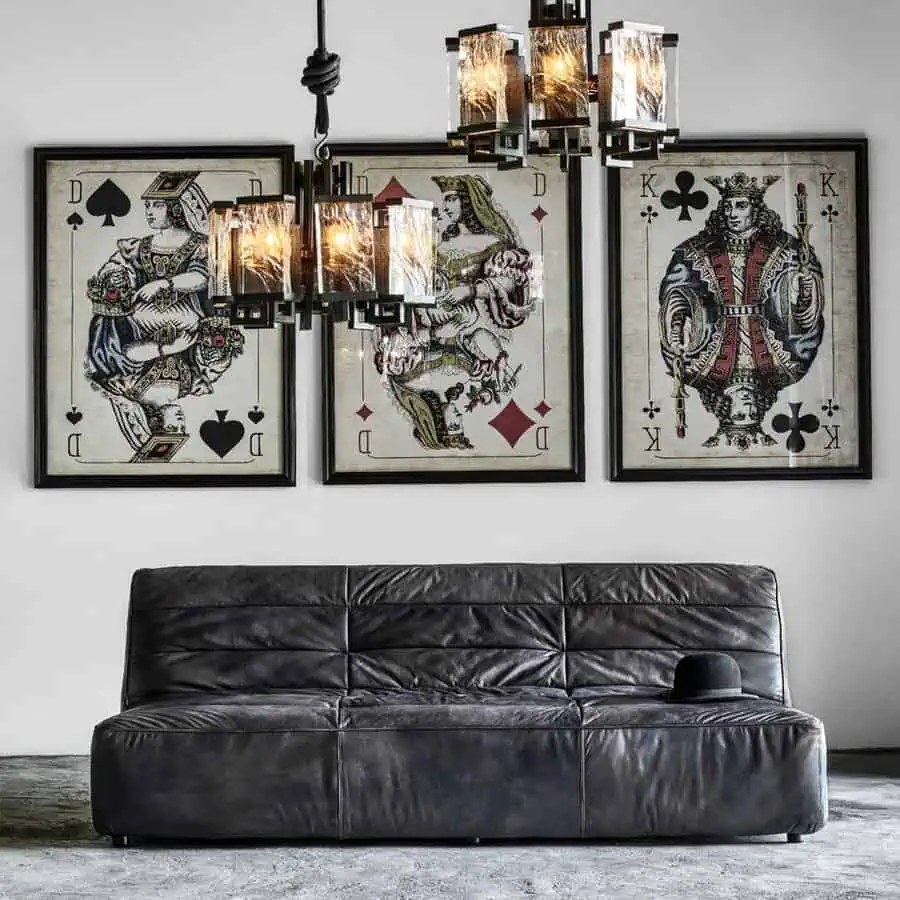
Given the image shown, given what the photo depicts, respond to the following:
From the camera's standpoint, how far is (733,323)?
19.2 ft

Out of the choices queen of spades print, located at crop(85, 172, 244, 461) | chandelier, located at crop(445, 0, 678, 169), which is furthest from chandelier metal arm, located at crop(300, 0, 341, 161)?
queen of spades print, located at crop(85, 172, 244, 461)

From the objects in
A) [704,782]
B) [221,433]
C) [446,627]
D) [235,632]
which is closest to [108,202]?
[221,433]

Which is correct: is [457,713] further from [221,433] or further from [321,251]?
[221,433]

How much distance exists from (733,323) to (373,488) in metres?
1.67

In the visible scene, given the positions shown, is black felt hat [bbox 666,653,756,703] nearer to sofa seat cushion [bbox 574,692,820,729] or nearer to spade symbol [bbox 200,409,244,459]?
sofa seat cushion [bbox 574,692,820,729]

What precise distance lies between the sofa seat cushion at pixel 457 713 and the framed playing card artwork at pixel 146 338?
1.65 meters

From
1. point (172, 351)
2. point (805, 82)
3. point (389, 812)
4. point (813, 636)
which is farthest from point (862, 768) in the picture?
point (172, 351)

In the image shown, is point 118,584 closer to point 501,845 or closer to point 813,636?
point 501,845

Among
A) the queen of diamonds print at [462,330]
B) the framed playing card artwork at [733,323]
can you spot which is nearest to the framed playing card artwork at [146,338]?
the queen of diamonds print at [462,330]

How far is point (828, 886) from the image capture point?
3750mm

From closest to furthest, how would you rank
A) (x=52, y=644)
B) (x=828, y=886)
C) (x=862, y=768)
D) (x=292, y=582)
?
1. (x=828, y=886)
2. (x=292, y=582)
3. (x=862, y=768)
4. (x=52, y=644)

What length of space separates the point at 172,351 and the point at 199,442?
15.8 inches

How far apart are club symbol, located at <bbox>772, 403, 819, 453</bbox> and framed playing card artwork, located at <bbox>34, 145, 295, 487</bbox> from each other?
6.73 feet

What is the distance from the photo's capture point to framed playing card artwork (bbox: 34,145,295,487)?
579 cm
